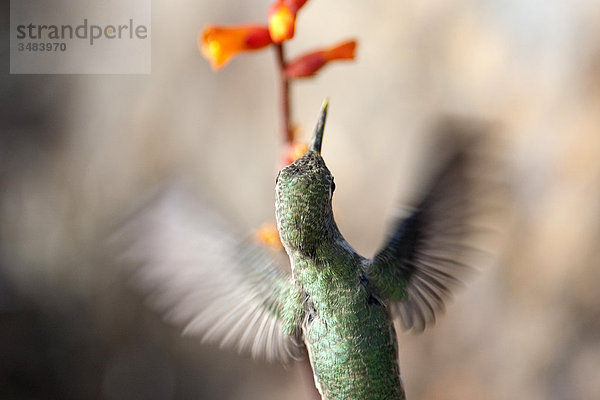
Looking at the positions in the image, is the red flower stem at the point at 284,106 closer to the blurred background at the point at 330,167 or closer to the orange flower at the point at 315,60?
the orange flower at the point at 315,60

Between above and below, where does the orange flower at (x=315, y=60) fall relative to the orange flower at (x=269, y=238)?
above

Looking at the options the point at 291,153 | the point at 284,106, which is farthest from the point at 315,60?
the point at 291,153

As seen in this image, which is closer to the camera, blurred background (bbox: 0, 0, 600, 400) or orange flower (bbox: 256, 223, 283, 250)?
orange flower (bbox: 256, 223, 283, 250)

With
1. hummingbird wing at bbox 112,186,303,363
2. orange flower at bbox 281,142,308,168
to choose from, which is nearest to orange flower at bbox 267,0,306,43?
orange flower at bbox 281,142,308,168

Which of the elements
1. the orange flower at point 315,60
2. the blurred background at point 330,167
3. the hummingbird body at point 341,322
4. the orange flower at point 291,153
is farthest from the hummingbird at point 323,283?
the blurred background at point 330,167

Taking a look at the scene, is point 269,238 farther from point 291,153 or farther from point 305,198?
point 305,198

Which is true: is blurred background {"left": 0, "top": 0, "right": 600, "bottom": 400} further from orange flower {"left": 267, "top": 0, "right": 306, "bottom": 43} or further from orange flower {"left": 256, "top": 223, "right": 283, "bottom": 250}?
orange flower {"left": 267, "top": 0, "right": 306, "bottom": 43}

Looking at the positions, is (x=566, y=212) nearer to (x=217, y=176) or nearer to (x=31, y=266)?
(x=217, y=176)
